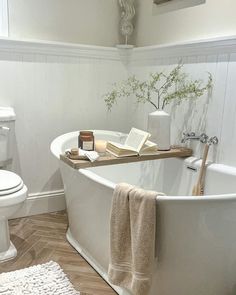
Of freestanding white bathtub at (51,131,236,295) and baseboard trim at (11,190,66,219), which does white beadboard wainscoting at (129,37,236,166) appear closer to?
freestanding white bathtub at (51,131,236,295)

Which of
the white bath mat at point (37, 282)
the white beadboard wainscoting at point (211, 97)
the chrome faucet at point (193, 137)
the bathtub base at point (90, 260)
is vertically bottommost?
the white bath mat at point (37, 282)

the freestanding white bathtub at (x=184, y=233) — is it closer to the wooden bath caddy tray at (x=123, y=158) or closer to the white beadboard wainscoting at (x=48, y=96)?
the wooden bath caddy tray at (x=123, y=158)

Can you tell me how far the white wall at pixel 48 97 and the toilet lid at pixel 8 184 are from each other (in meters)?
0.55

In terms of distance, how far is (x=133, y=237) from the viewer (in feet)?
4.59

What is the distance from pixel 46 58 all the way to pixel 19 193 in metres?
1.17

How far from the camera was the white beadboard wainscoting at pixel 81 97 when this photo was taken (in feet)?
6.85

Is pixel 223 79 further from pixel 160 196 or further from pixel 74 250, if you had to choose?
pixel 74 250

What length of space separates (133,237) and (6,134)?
1.35m

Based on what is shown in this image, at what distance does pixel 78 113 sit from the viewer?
9.12 feet

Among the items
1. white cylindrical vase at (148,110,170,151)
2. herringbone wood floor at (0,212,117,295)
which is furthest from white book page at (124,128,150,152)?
herringbone wood floor at (0,212,117,295)

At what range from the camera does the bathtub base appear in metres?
1.75

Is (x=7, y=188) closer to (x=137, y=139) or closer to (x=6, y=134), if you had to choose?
(x=6, y=134)

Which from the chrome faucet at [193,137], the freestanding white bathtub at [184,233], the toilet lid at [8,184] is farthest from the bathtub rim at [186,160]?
the toilet lid at [8,184]

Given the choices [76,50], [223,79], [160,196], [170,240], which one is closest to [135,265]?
[170,240]
